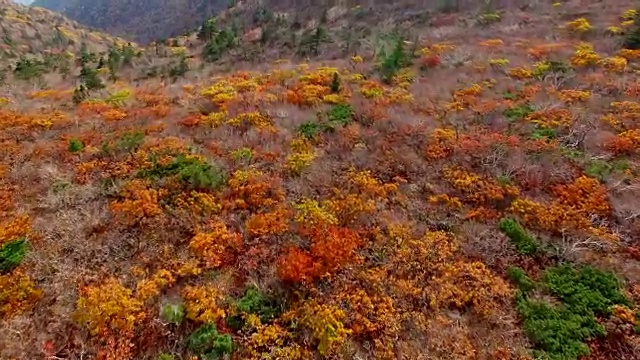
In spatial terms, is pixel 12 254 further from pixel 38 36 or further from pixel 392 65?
pixel 38 36

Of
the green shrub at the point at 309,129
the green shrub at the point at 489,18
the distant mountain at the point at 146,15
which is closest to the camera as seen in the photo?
the green shrub at the point at 309,129

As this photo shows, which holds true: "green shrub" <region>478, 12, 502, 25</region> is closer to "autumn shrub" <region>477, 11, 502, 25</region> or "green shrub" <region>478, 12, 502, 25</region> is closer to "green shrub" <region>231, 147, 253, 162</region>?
"autumn shrub" <region>477, 11, 502, 25</region>

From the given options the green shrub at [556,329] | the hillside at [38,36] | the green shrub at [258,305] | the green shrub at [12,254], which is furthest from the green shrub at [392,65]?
the hillside at [38,36]

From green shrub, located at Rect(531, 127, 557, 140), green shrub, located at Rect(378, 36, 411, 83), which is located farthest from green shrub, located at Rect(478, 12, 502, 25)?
green shrub, located at Rect(531, 127, 557, 140)

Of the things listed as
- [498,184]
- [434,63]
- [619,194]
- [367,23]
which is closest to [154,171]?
[498,184]

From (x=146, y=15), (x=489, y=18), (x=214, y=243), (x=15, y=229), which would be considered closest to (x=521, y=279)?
(x=214, y=243)

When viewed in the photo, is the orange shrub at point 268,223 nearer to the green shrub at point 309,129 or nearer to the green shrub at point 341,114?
the green shrub at point 309,129
